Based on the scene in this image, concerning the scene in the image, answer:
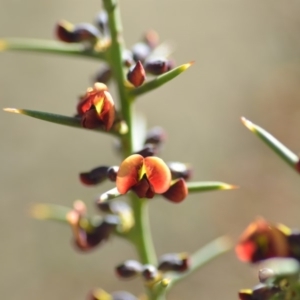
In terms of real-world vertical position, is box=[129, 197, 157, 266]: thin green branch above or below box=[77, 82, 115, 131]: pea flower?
below

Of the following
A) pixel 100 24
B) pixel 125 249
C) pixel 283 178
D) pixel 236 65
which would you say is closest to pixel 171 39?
pixel 236 65

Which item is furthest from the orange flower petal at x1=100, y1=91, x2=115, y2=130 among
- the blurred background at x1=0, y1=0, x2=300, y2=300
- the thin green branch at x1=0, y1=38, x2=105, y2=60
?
the blurred background at x1=0, y1=0, x2=300, y2=300

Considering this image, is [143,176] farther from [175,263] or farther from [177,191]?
[175,263]

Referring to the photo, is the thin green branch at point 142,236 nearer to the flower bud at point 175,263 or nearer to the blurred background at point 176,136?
the flower bud at point 175,263

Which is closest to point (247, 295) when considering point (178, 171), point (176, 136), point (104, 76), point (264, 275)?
point (264, 275)

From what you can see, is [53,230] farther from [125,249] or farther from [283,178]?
[283,178]

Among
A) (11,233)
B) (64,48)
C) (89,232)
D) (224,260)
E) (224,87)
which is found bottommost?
(11,233)

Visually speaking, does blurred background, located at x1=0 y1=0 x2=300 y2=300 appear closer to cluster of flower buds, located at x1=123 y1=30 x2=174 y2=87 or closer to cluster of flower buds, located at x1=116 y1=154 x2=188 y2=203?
cluster of flower buds, located at x1=123 y1=30 x2=174 y2=87
